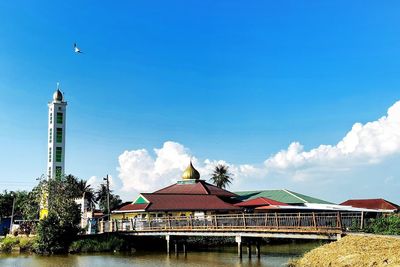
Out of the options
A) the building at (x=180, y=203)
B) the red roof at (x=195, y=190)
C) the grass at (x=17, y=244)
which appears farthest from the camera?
the red roof at (x=195, y=190)

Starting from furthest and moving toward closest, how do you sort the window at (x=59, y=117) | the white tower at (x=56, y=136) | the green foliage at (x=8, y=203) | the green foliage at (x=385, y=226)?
the green foliage at (x=8, y=203) → the window at (x=59, y=117) → the white tower at (x=56, y=136) → the green foliage at (x=385, y=226)

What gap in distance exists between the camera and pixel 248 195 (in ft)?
189

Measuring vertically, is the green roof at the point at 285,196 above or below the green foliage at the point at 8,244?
above

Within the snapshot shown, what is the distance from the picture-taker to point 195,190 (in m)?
54.6

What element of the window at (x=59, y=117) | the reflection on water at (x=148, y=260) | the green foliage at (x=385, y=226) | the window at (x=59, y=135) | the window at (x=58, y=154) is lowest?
the reflection on water at (x=148, y=260)

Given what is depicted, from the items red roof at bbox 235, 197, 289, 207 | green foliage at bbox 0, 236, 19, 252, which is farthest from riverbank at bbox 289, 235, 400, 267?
green foliage at bbox 0, 236, 19, 252

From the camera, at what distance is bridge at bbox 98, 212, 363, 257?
88.7ft

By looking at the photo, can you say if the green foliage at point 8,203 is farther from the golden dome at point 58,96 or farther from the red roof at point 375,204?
the red roof at point 375,204

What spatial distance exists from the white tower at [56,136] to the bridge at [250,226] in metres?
19.8

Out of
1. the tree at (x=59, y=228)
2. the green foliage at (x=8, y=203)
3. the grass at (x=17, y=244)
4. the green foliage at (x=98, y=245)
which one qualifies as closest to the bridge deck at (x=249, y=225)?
the green foliage at (x=98, y=245)

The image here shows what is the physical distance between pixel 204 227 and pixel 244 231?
4.06m

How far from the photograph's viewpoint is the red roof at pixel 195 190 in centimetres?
5372

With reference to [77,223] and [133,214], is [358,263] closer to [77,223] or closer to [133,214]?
[77,223]

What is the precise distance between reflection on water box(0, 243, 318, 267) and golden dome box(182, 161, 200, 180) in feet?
64.0
